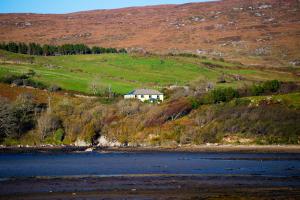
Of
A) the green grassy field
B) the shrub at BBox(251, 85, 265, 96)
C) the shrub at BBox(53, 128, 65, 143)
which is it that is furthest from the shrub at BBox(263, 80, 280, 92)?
the shrub at BBox(53, 128, 65, 143)

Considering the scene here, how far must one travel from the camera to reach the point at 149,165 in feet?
231

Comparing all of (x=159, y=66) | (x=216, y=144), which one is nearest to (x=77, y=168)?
(x=216, y=144)

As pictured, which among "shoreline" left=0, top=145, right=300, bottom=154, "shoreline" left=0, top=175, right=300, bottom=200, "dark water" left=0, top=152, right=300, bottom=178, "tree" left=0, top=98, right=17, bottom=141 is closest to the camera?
"shoreline" left=0, top=175, right=300, bottom=200

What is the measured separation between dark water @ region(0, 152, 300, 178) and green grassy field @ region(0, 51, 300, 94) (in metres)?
61.1

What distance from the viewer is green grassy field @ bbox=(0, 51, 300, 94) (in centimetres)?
14700

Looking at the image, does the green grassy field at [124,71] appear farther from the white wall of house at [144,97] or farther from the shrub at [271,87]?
the shrub at [271,87]

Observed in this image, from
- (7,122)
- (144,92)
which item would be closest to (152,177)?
(7,122)

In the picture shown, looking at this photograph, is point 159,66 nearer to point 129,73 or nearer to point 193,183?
point 129,73

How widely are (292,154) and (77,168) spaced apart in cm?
3056

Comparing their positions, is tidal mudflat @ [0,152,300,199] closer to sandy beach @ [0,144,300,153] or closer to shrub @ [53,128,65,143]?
sandy beach @ [0,144,300,153]

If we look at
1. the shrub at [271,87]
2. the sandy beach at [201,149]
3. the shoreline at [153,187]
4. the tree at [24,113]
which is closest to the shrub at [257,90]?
the shrub at [271,87]

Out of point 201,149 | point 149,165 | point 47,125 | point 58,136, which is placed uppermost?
point 149,165

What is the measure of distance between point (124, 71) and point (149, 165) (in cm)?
9208

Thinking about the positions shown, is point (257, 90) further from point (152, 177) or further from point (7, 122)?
point (152, 177)
